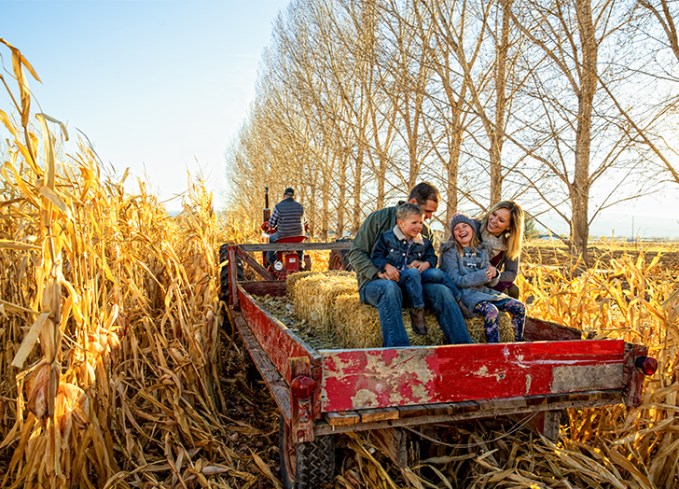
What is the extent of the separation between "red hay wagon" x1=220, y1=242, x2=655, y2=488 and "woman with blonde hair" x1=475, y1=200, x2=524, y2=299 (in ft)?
4.05

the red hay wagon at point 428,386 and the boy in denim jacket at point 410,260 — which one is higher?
the boy in denim jacket at point 410,260

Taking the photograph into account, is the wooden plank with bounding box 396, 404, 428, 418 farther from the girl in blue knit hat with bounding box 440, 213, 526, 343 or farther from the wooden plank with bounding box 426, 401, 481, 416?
the girl in blue knit hat with bounding box 440, 213, 526, 343

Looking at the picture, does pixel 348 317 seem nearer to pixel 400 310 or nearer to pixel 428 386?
pixel 400 310

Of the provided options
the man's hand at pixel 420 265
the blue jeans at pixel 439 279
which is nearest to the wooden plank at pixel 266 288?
the man's hand at pixel 420 265

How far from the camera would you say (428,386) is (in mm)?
2320

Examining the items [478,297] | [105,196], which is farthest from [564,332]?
[105,196]

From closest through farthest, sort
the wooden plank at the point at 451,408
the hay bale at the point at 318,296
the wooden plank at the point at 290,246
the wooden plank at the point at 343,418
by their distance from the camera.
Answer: the wooden plank at the point at 343,418, the wooden plank at the point at 451,408, the hay bale at the point at 318,296, the wooden plank at the point at 290,246

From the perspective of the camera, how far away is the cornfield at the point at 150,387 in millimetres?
2354

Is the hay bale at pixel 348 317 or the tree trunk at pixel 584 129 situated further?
the tree trunk at pixel 584 129

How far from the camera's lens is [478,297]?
3.36 metres

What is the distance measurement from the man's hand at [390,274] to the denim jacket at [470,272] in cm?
49

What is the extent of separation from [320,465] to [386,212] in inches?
74.8

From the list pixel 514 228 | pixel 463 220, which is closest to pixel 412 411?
pixel 463 220

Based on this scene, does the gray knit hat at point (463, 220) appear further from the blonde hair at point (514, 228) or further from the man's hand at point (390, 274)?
the man's hand at point (390, 274)
